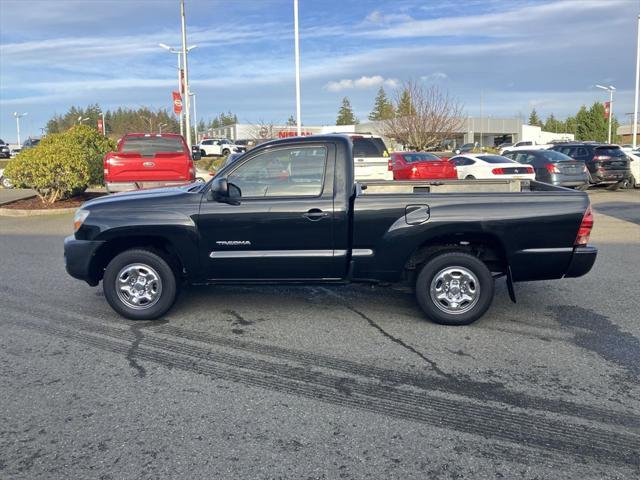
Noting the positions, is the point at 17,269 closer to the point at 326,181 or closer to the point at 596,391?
the point at 326,181

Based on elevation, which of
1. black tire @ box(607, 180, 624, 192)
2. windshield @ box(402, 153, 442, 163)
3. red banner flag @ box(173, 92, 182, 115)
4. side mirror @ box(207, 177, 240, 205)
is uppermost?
red banner flag @ box(173, 92, 182, 115)

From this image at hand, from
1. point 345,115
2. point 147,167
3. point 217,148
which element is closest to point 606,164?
point 147,167

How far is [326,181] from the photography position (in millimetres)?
5711

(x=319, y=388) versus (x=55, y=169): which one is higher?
(x=55, y=169)

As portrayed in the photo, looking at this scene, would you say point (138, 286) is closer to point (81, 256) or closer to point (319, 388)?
point (81, 256)

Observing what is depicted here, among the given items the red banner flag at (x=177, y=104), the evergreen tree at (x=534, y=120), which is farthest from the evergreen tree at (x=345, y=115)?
the red banner flag at (x=177, y=104)

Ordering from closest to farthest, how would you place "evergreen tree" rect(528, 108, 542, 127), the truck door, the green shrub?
1. the truck door
2. the green shrub
3. "evergreen tree" rect(528, 108, 542, 127)

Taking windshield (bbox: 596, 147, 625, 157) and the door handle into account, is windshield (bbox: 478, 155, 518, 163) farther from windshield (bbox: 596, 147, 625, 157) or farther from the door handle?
the door handle

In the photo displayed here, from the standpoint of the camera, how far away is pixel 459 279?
574 centimetres

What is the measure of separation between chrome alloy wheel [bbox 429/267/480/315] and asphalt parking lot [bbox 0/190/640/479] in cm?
23

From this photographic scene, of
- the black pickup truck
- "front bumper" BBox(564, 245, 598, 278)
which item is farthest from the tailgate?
"front bumper" BBox(564, 245, 598, 278)

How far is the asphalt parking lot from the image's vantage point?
341 cm

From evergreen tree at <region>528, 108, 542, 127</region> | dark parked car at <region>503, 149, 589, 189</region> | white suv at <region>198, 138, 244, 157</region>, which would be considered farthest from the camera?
evergreen tree at <region>528, 108, 542, 127</region>

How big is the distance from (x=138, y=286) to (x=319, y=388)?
98.9 inches
